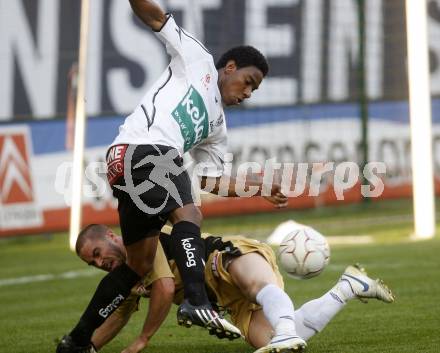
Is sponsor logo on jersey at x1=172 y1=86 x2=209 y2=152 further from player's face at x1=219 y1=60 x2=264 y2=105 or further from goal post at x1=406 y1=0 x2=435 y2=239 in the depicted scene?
goal post at x1=406 y1=0 x2=435 y2=239

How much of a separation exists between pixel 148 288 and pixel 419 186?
9.78 metres

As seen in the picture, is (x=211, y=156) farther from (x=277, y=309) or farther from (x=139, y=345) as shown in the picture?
(x=277, y=309)

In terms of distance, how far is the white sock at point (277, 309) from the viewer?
19.3ft

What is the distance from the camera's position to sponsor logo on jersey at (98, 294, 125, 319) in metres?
6.84

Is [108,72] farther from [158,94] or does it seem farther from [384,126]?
[158,94]

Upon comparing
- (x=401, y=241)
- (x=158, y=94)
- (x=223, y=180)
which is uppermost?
(x=158, y=94)

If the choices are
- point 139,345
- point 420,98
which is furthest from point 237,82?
point 420,98

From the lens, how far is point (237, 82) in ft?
21.8

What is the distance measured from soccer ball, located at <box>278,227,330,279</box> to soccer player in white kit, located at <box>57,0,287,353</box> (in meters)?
0.29

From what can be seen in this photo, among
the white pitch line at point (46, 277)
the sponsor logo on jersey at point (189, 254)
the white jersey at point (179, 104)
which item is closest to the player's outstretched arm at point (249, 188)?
the white jersey at point (179, 104)

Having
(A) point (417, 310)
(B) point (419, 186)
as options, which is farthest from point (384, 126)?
(A) point (417, 310)

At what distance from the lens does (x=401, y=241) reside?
607 inches

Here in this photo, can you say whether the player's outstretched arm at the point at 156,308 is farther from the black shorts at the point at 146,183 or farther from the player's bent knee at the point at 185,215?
the player's bent knee at the point at 185,215

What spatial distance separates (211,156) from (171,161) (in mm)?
844
